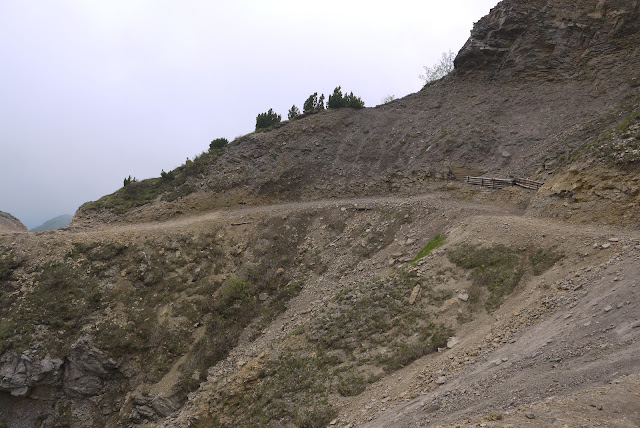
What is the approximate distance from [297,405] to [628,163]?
18298 millimetres

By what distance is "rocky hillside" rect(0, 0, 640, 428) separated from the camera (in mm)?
11648

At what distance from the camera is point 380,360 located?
14.8m

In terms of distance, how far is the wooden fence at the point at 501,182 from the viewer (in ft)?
80.5

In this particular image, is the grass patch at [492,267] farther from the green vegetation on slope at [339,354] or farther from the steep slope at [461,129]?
the steep slope at [461,129]

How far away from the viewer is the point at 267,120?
4188 cm

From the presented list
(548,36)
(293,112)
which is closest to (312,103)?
(293,112)

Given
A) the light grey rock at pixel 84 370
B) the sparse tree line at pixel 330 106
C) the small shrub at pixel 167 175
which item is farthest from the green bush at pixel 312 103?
the light grey rock at pixel 84 370

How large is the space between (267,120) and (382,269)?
26440mm

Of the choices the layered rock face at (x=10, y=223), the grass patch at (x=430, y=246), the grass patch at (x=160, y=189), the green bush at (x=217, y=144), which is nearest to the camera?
the grass patch at (x=430, y=246)

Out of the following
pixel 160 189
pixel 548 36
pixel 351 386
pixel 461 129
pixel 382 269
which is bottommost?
pixel 351 386

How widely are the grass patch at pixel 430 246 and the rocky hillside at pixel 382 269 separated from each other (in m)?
Result: 0.17

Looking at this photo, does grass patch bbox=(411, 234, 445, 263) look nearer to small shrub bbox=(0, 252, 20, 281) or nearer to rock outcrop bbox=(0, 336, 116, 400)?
rock outcrop bbox=(0, 336, 116, 400)

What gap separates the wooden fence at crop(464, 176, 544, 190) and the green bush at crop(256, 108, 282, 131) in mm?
22253

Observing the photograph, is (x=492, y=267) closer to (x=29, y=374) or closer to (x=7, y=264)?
(x=29, y=374)
